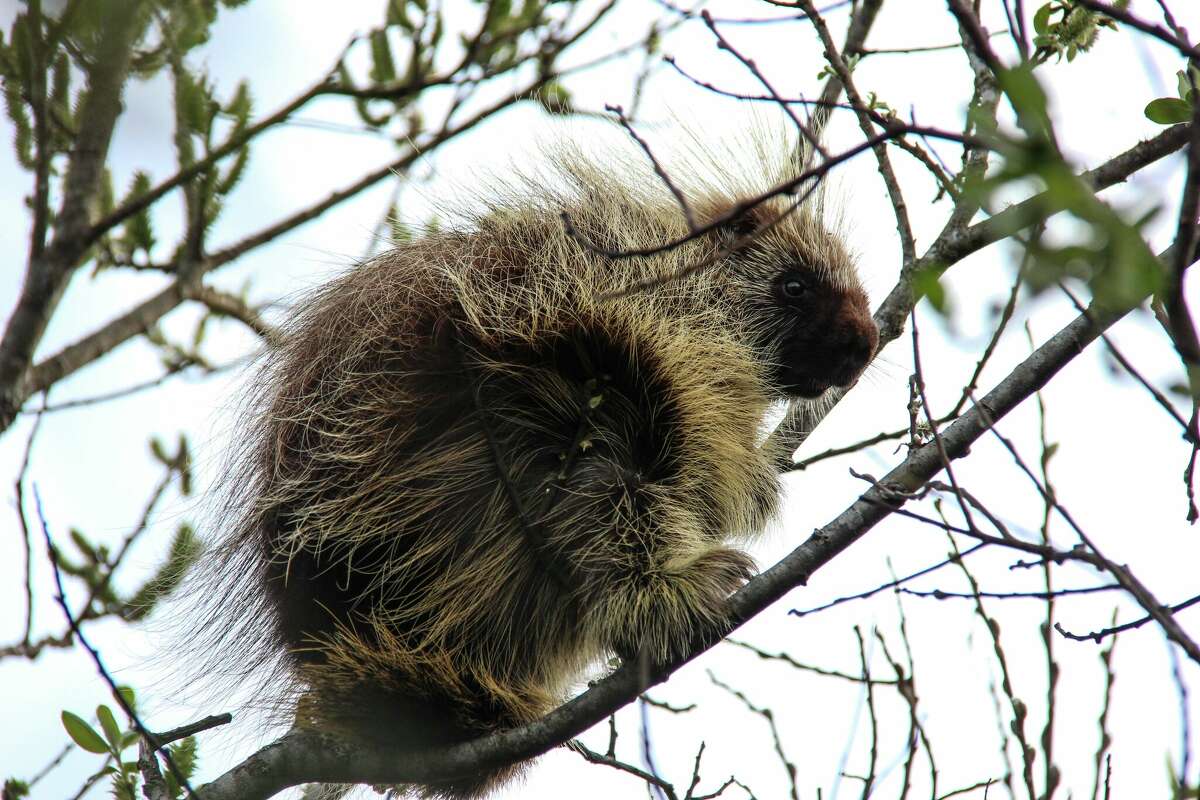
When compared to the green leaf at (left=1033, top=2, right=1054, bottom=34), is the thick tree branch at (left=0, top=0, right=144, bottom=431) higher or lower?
lower

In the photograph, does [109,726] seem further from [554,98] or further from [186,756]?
[554,98]

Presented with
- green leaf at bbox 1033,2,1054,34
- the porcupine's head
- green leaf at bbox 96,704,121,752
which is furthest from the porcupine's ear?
green leaf at bbox 96,704,121,752

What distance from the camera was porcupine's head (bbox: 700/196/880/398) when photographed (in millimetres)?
2863

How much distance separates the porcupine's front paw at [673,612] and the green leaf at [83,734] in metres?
1.08

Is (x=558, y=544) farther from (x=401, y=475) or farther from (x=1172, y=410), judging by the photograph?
(x=1172, y=410)

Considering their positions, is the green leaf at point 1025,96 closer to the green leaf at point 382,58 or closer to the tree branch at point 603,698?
the tree branch at point 603,698

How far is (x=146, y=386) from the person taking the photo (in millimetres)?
2771

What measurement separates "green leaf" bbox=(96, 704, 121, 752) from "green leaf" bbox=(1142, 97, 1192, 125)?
7.56ft

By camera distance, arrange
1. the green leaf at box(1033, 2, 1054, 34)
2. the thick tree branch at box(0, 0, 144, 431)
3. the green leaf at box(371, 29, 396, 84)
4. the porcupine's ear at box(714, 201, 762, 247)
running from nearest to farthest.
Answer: the thick tree branch at box(0, 0, 144, 431) < the green leaf at box(1033, 2, 1054, 34) < the green leaf at box(371, 29, 396, 84) < the porcupine's ear at box(714, 201, 762, 247)

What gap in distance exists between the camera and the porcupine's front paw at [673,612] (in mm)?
2219

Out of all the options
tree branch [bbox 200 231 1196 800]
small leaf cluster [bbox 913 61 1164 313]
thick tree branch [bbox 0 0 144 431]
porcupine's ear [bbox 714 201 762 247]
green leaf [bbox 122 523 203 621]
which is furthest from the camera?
porcupine's ear [bbox 714 201 762 247]

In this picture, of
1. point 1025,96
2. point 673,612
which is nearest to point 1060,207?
point 1025,96

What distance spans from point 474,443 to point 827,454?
932mm

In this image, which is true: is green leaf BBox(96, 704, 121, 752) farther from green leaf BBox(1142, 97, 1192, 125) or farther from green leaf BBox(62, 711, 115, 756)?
green leaf BBox(1142, 97, 1192, 125)
